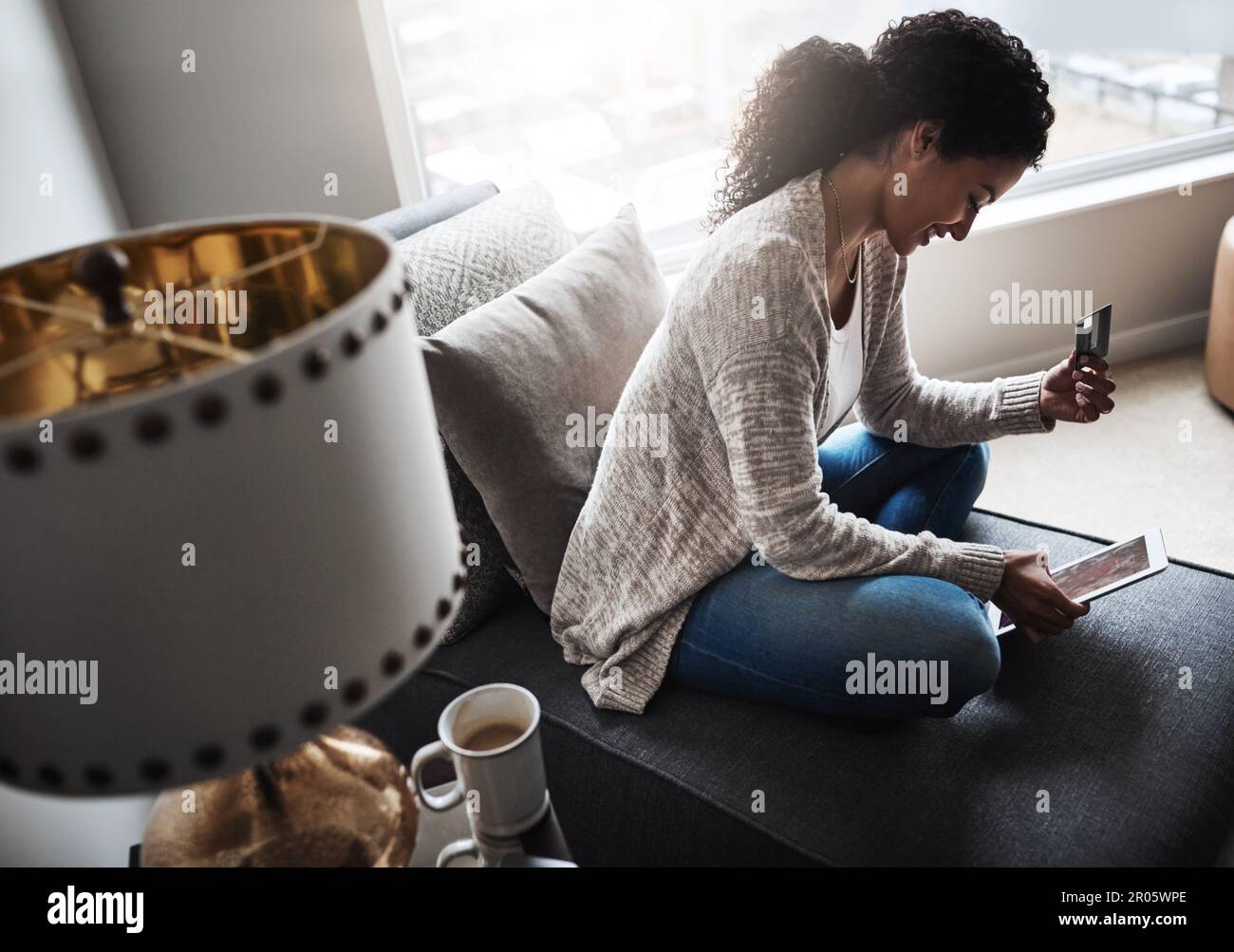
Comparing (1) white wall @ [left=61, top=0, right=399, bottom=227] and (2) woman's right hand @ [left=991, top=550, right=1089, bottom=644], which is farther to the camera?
(1) white wall @ [left=61, top=0, right=399, bottom=227]

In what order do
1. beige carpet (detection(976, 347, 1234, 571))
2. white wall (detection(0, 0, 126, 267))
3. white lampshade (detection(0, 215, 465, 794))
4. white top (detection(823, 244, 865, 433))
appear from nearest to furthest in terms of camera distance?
white lampshade (detection(0, 215, 465, 794)), white wall (detection(0, 0, 126, 267)), white top (detection(823, 244, 865, 433)), beige carpet (detection(976, 347, 1234, 571))

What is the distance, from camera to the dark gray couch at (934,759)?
103cm

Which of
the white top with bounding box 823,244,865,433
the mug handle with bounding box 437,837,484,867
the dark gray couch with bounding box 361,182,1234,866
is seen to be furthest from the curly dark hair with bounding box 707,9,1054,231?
the mug handle with bounding box 437,837,484,867

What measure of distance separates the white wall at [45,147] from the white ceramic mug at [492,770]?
2.32ft

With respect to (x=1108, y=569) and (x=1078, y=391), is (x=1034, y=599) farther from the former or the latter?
(x=1078, y=391)

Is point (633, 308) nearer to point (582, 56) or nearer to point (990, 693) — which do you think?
point (990, 693)

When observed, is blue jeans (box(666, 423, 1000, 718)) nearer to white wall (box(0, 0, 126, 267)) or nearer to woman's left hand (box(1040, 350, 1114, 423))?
woman's left hand (box(1040, 350, 1114, 423))

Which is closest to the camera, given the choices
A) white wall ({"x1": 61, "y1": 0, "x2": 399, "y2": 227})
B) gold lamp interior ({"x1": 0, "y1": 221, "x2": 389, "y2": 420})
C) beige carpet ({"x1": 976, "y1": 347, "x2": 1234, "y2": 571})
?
gold lamp interior ({"x1": 0, "y1": 221, "x2": 389, "y2": 420})

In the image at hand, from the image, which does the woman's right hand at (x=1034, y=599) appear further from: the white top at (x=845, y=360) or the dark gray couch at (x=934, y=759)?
the white top at (x=845, y=360)

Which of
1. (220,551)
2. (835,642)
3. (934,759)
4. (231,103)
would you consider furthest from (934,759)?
(231,103)

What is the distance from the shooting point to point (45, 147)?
1.33m

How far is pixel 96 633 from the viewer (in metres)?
0.49

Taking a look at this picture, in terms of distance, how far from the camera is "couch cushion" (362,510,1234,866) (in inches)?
40.7

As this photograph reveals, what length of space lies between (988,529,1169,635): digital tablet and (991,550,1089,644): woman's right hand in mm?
34
